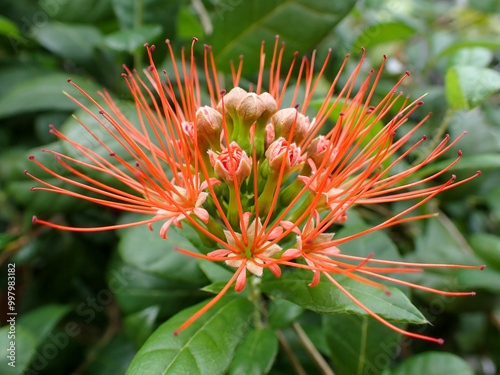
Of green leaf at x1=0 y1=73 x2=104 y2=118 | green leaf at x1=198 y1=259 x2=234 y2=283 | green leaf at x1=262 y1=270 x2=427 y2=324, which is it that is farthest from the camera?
green leaf at x1=0 y1=73 x2=104 y2=118

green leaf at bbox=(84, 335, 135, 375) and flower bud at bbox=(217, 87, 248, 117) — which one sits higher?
flower bud at bbox=(217, 87, 248, 117)

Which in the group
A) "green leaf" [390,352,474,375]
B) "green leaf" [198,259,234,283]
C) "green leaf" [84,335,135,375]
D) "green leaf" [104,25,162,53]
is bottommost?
"green leaf" [390,352,474,375]

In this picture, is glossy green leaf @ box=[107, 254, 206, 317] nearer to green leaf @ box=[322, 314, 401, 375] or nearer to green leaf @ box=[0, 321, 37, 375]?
green leaf @ box=[0, 321, 37, 375]

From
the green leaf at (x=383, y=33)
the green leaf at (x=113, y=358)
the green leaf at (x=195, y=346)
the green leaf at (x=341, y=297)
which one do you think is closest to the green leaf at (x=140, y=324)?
the green leaf at (x=113, y=358)

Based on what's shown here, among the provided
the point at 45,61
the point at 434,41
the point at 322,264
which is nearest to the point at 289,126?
the point at 322,264

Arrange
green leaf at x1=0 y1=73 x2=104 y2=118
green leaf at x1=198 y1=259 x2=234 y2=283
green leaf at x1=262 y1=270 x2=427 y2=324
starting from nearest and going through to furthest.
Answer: green leaf at x1=262 y1=270 x2=427 y2=324 → green leaf at x1=198 y1=259 x2=234 y2=283 → green leaf at x1=0 y1=73 x2=104 y2=118

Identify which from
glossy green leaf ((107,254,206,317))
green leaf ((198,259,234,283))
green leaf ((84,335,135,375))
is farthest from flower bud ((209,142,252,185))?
green leaf ((84,335,135,375))
